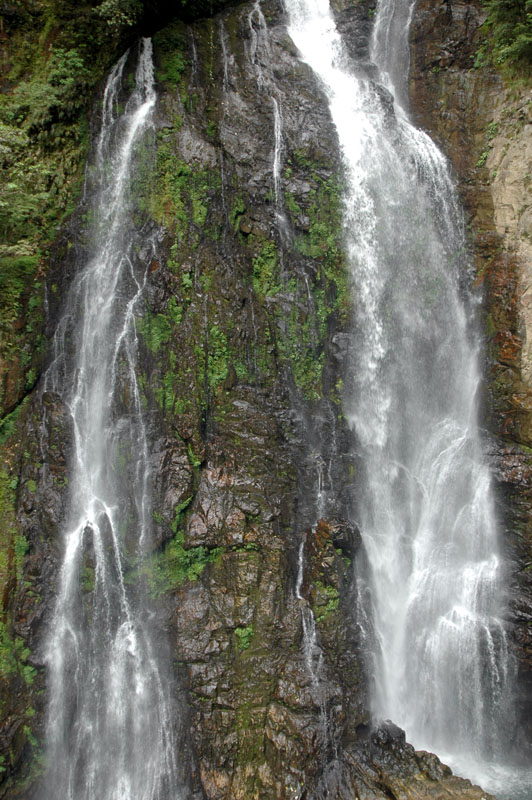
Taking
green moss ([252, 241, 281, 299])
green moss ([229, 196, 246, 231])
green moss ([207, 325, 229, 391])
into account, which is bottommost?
green moss ([207, 325, 229, 391])

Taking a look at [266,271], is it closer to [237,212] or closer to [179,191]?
[237,212]

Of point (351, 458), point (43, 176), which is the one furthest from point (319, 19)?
point (351, 458)

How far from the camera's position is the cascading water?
8.74 m

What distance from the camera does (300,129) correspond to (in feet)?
41.1

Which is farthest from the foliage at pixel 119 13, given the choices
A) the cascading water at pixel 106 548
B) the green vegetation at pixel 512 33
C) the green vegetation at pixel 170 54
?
the green vegetation at pixel 512 33

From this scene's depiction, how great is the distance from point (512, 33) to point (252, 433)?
10.5 meters

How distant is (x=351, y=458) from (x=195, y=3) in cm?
1166

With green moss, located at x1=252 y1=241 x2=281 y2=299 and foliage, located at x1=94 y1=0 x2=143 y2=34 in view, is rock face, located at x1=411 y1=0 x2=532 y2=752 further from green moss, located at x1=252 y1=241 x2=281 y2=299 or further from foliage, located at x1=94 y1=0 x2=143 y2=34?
foliage, located at x1=94 y1=0 x2=143 y2=34

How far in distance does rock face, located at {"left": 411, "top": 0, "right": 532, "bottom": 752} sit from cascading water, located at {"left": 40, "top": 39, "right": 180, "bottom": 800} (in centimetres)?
718

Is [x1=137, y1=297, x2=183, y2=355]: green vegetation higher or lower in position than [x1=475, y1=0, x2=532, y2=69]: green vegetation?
lower

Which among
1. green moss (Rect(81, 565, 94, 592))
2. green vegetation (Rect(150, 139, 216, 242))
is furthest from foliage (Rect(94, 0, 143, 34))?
green moss (Rect(81, 565, 94, 592))

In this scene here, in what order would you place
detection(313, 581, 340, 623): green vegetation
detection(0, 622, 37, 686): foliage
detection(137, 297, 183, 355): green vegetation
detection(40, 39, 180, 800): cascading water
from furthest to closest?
detection(137, 297, 183, 355): green vegetation < detection(313, 581, 340, 623): green vegetation < detection(40, 39, 180, 800): cascading water < detection(0, 622, 37, 686): foliage

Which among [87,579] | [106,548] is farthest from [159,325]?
[87,579]

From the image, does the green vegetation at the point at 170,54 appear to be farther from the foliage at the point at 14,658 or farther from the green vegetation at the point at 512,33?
the foliage at the point at 14,658
